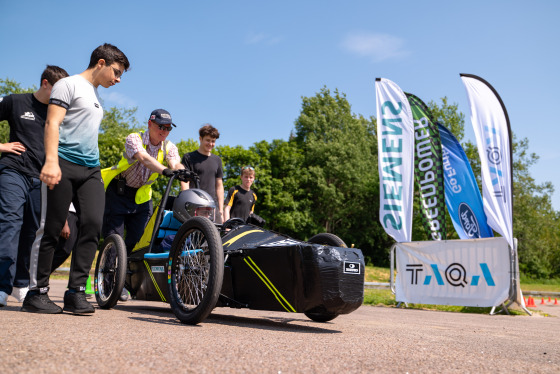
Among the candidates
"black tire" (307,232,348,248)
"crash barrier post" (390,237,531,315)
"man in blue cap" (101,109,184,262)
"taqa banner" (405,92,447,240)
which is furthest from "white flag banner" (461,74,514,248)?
"man in blue cap" (101,109,184,262)

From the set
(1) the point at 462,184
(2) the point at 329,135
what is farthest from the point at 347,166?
(1) the point at 462,184

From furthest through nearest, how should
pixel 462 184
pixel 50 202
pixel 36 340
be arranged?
pixel 462 184
pixel 50 202
pixel 36 340

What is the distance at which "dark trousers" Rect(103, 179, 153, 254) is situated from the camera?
574 centimetres

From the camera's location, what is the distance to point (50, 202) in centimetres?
393

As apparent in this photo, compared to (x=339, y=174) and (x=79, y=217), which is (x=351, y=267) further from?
(x=339, y=174)

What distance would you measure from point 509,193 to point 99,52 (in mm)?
7729

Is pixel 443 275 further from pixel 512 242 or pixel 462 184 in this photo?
pixel 462 184

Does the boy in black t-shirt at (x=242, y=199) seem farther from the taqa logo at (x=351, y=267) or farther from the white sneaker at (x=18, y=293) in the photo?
the taqa logo at (x=351, y=267)

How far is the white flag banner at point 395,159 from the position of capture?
10398 millimetres

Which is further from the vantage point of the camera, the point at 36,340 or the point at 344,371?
the point at 36,340

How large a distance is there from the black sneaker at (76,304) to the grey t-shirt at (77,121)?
1.02m

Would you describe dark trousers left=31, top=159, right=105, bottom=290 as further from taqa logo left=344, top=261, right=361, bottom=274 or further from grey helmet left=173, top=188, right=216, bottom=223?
taqa logo left=344, top=261, right=361, bottom=274

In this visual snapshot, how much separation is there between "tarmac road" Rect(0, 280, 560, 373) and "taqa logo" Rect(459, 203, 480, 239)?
6498 millimetres

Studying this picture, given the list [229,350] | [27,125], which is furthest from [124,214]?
[229,350]
